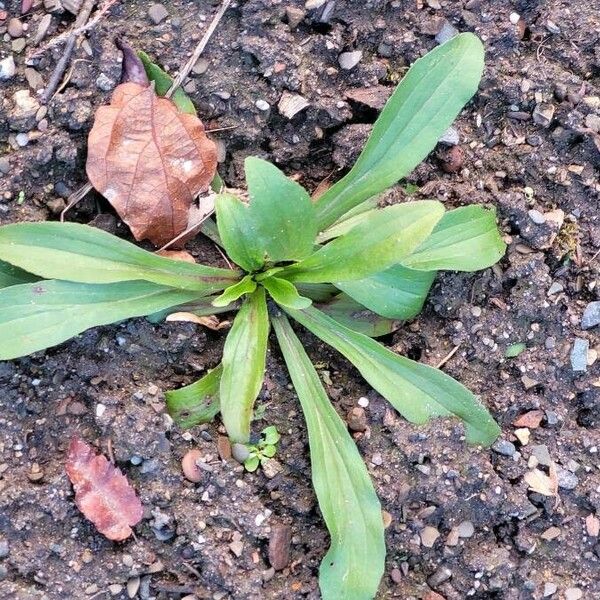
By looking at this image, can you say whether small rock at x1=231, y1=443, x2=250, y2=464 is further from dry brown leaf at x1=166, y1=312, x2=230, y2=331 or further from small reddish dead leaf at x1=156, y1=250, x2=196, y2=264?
small reddish dead leaf at x1=156, y1=250, x2=196, y2=264

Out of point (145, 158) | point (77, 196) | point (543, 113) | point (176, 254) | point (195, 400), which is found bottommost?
point (195, 400)

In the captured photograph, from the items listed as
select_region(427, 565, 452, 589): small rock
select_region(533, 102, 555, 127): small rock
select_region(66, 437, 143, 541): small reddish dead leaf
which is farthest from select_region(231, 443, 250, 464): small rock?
select_region(533, 102, 555, 127): small rock

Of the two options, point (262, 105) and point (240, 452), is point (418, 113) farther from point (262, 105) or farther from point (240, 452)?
point (240, 452)

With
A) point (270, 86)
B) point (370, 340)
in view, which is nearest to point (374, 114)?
point (270, 86)

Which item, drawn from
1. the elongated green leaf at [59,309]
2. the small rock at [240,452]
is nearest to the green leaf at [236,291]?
the elongated green leaf at [59,309]

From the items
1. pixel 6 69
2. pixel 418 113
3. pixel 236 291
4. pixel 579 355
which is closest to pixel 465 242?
pixel 418 113

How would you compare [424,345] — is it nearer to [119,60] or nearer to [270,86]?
[270,86]
